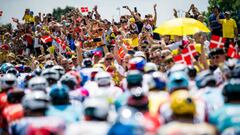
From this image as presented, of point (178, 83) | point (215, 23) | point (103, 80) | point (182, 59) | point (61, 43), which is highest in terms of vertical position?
point (215, 23)

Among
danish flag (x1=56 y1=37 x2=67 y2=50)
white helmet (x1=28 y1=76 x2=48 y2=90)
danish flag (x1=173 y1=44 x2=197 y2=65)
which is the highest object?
white helmet (x1=28 y1=76 x2=48 y2=90)

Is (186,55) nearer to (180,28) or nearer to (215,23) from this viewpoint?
(180,28)

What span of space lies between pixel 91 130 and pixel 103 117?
14.7 inches

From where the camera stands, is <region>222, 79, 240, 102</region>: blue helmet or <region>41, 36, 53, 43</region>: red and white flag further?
<region>41, 36, 53, 43</region>: red and white flag

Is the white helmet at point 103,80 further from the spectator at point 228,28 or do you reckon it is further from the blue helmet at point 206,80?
the spectator at point 228,28

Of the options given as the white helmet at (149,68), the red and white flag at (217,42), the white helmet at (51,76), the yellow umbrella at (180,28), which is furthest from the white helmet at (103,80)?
the yellow umbrella at (180,28)

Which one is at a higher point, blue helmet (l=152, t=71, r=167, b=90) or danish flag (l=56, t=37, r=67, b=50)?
blue helmet (l=152, t=71, r=167, b=90)

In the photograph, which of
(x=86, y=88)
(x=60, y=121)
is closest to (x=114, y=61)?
(x=86, y=88)

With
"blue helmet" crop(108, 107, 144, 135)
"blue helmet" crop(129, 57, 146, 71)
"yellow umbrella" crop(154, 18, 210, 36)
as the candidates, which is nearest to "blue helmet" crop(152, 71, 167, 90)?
"blue helmet" crop(129, 57, 146, 71)

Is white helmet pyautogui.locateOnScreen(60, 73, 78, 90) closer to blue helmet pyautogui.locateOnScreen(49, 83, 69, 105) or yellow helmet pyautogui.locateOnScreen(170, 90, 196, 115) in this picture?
blue helmet pyautogui.locateOnScreen(49, 83, 69, 105)

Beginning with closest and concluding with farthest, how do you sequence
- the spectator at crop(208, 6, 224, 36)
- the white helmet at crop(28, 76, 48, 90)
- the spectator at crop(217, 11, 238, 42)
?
the white helmet at crop(28, 76, 48, 90), the spectator at crop(217, 11, 238, 42), the spectator at crop(208, 6, 224, 36)

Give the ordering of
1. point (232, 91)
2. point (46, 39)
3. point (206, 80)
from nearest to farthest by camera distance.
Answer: point (232, 91) < point (206, 80) < point (46, 39)

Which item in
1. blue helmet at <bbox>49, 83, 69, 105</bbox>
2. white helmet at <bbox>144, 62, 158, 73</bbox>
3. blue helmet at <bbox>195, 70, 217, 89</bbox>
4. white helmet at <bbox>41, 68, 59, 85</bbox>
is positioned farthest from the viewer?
white helmet at <bbox>41, 68, 59, 85</bbox>

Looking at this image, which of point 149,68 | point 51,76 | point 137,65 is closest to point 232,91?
point 149,68
